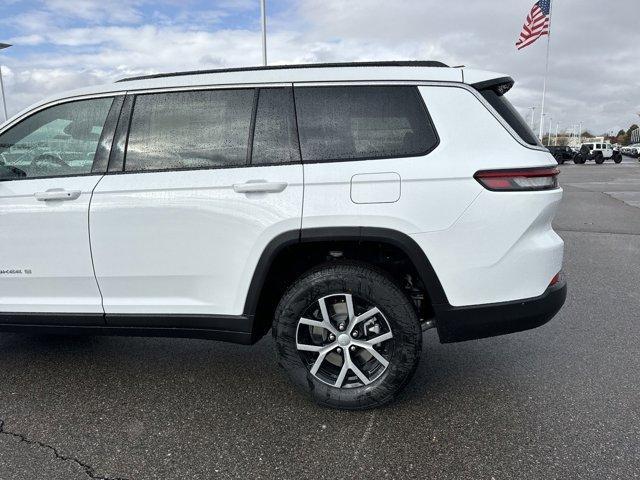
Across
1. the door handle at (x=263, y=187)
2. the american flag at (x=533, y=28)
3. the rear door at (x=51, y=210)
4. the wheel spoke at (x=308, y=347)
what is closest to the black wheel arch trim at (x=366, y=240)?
the door handle at (x=263, y=187)

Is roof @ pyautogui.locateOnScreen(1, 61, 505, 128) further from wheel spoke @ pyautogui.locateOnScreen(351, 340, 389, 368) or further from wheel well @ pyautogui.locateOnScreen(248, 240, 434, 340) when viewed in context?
wheel spoke @ pyautogui.locateOnScreen(351, 340, 389, 368)

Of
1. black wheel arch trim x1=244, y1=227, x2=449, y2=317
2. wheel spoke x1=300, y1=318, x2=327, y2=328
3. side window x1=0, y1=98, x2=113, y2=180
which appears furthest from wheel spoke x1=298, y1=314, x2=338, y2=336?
side window x1=0, y1=98, x2=113, y2=180

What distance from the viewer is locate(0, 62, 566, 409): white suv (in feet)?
8.83

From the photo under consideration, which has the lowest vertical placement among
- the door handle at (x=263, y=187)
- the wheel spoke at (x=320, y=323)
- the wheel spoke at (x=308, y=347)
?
the wheel spoke at (x=308, y=347)

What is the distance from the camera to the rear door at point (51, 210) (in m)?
2.99

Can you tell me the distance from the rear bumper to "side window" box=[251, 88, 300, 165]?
1.18 meters

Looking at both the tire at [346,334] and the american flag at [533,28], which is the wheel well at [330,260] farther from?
the american flag at [533,28]

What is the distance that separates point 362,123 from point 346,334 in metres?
1.14

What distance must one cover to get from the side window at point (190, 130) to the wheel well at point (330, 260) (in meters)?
0.61

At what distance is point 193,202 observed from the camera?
2.83 meters

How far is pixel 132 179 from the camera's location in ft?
9.62

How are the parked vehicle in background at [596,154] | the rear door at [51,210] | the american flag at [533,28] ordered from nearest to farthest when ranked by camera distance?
the rear door at [51,210], the american flag at [533,28], the parked vehicle in background at [596,154]

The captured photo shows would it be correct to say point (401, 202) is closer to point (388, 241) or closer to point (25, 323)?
point (388, 241)

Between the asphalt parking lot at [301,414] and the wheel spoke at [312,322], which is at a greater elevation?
the wheel spoke at [312,322]
